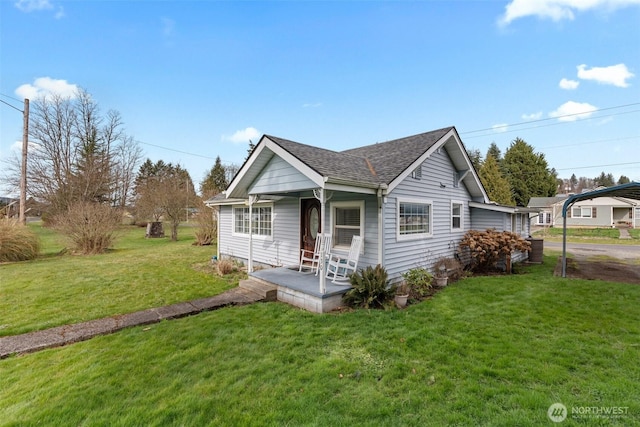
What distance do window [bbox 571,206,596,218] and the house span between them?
30.7 metres

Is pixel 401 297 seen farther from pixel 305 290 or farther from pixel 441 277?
pixel 441 277

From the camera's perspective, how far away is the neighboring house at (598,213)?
29859 millimetres

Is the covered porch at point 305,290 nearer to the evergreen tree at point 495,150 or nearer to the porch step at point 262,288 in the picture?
the porch step at point 262,288

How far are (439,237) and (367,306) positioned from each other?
13.9ft

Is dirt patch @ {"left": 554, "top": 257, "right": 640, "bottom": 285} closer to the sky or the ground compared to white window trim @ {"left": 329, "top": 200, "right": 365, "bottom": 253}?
closer to the ground

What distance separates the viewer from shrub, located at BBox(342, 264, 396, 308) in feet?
18.5

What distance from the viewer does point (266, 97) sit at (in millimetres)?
15766

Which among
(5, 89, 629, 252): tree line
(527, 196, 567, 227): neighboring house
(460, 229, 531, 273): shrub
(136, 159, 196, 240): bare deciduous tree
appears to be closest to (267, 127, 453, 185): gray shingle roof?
(460, 229, 531, 273): shrub

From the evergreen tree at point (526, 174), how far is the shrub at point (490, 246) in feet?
112

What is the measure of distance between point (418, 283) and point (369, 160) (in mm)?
3658

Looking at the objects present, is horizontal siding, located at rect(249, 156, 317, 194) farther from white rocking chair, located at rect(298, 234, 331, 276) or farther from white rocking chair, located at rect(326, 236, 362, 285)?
white rocking chair, located at rect(326, 236, 362, 285)

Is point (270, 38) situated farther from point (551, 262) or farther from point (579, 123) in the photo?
point (579, 123)

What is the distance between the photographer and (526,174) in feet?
123

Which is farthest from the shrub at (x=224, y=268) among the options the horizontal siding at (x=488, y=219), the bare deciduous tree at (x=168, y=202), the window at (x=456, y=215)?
the bare deciduous tree at (x=168, y=202)
